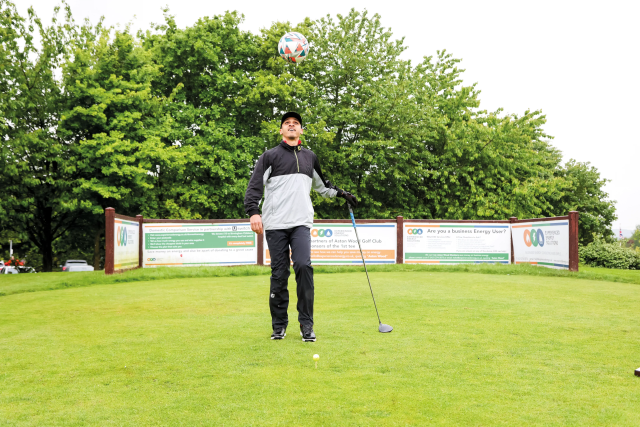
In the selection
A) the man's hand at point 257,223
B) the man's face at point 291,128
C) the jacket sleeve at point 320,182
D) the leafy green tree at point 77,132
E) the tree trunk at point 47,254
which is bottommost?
the tree trunk at point 47,254

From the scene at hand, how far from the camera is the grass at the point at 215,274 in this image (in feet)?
39.4

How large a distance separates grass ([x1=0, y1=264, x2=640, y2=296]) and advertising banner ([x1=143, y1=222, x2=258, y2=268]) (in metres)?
0.78

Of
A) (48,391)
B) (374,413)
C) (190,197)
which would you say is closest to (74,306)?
(48,391)

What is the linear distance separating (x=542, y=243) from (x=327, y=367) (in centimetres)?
1389

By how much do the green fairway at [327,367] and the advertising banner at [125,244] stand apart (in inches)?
285

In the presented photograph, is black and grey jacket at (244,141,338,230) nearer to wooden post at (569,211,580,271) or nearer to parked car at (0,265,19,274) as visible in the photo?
wooden post at (569,211,580,271)

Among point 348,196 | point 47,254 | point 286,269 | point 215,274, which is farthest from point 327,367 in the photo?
point 47,254

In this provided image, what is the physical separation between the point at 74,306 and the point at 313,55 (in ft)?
85.4

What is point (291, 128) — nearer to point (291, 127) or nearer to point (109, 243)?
point (291, 127)

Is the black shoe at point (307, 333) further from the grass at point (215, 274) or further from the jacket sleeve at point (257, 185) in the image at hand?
the grass at point (215, 274)

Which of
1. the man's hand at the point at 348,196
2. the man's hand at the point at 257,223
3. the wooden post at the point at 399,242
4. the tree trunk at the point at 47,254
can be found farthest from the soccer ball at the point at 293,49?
the tree trunk at the point at 47,254

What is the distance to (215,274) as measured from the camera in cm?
1473

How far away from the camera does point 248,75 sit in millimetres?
30609

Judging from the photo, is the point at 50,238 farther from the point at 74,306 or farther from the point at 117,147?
the point at 74,306
